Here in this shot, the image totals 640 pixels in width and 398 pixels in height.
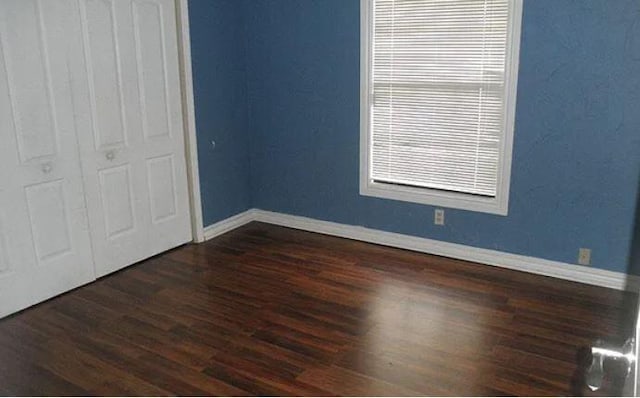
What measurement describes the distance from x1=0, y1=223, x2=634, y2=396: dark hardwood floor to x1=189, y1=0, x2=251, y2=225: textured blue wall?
2.40ft

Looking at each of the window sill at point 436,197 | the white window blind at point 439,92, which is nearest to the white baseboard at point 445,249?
the window sill at point 436,197

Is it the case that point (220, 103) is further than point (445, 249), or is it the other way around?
point (220, 103)

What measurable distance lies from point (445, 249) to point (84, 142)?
8.21ft

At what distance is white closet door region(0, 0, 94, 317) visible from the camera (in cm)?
291

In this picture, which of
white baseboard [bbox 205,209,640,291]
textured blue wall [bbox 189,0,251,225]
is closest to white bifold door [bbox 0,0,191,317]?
textured blue wall [bbox 189,0,251,225]

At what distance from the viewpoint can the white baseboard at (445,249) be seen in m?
3.36

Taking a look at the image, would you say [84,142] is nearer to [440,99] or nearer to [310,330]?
[310,330]

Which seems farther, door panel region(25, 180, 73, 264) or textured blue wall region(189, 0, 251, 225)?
textured blue wall region(189, 0, 251, 225)

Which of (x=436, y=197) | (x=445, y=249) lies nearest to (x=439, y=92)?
(x=436, y=197)

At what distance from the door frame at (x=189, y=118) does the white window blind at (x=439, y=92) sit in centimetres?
132

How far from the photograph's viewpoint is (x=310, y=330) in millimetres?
2896

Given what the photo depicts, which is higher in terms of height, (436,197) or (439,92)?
(439,92)

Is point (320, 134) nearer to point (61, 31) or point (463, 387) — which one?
point (61, 31)

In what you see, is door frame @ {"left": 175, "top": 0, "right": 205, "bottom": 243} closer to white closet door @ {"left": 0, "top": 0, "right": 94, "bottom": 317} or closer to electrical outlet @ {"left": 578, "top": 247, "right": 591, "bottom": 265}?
white closet door @ {"left": 0, "top": 0, "right": 94, "bottom": 317}
